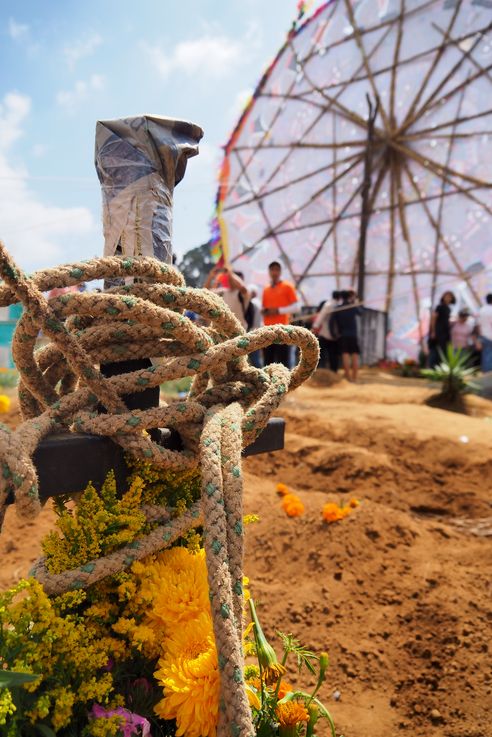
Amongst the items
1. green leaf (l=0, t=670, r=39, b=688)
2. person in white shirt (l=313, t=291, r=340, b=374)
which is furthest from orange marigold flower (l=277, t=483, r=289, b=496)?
person in white shirt (l=313, t=291, r=340, b=374)

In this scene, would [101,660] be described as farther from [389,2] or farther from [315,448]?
[389,2]

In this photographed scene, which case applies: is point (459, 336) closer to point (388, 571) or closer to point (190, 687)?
point (388, 571)

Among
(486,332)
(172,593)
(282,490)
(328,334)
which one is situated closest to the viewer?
(172,593)

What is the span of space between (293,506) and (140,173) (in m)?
2.67

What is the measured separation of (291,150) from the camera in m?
15.3

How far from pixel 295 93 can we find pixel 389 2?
9.81ft

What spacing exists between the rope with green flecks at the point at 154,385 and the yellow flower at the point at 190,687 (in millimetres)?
108

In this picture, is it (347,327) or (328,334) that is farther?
(328,334)

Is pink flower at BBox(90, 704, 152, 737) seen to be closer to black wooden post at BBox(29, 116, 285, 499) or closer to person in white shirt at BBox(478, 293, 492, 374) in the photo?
black wooden post at BBox(29, 116, 285, 499)

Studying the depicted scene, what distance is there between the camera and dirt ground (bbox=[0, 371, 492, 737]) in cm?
215

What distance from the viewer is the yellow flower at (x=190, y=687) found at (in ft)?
3.75

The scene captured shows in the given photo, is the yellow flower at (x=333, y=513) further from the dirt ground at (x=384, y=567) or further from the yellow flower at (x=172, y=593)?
the yellow flower at (x=172, y=593)

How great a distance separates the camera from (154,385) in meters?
1.22

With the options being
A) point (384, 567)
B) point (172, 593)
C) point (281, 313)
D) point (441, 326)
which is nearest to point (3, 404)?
point (281, 313)
